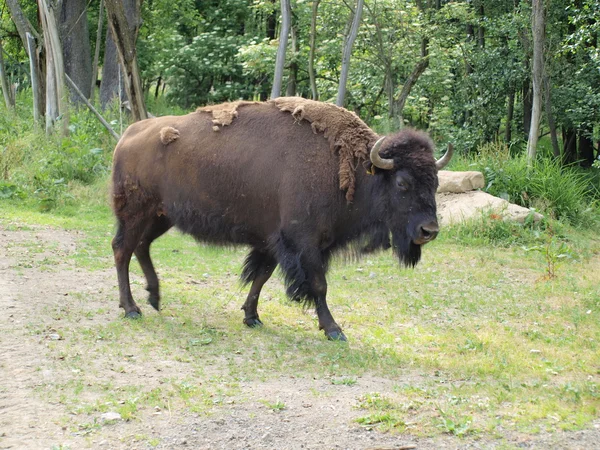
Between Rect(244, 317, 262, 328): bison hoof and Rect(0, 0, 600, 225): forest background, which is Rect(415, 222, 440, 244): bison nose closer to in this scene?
Rect(244, 317, 262, 328): bison hoof

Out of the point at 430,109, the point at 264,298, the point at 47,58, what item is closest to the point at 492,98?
the point at 430,109

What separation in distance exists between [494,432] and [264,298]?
420 cm

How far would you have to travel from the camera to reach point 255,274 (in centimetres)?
734

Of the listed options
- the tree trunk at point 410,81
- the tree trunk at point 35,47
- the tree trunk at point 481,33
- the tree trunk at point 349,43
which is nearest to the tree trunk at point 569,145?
the tree trunk at point 481,33

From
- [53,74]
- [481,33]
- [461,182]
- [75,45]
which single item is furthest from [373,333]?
[75,45]

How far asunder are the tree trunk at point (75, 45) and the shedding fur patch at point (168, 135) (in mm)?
13333

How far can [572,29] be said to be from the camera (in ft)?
58.7

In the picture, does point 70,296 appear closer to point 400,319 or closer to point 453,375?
point 400,319

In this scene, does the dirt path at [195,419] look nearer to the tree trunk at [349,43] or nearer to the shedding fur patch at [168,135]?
the shedding fur patch at [168,135]

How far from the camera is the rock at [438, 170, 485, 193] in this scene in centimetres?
1273

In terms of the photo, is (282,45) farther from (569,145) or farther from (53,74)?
(569,145)

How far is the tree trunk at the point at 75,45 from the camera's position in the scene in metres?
19.8

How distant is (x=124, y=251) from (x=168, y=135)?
1257mm

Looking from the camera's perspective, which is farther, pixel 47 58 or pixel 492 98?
pixel 492 98
